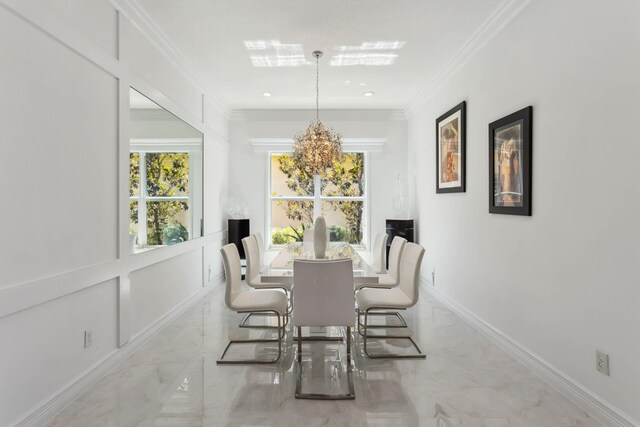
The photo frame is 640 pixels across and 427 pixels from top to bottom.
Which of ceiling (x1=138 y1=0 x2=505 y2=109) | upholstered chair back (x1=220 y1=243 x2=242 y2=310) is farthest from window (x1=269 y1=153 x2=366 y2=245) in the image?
upholstered chair back (x1=220 y1=243 x2=242 y2=310)

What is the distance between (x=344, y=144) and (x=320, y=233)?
335 centimetres

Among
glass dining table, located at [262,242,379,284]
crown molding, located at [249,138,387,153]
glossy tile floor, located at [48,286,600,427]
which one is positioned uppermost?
crown molding, located at [249,138,387,153]

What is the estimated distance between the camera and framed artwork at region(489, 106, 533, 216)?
2.83 m

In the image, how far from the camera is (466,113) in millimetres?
4016

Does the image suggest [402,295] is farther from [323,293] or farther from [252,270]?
[252,270]

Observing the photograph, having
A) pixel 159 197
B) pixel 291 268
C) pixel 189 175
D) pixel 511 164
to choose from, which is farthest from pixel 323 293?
pixel 189 175

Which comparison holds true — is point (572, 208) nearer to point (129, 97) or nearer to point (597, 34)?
point (597, 34)

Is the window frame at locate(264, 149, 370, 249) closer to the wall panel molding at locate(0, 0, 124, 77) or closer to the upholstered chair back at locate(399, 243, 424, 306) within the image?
the upholstered chair back at locate(399, 243, 424, 306)

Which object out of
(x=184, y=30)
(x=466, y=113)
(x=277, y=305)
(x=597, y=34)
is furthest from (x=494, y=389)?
(x=184, y=30)

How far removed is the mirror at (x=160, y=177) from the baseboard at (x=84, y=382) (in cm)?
77

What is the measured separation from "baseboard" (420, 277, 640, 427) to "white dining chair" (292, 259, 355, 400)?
1.36 meters

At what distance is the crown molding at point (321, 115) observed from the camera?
636cm

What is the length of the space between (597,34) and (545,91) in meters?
0.52

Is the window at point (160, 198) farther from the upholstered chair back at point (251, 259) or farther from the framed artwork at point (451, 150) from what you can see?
the framed artwork at point (451, 150)
